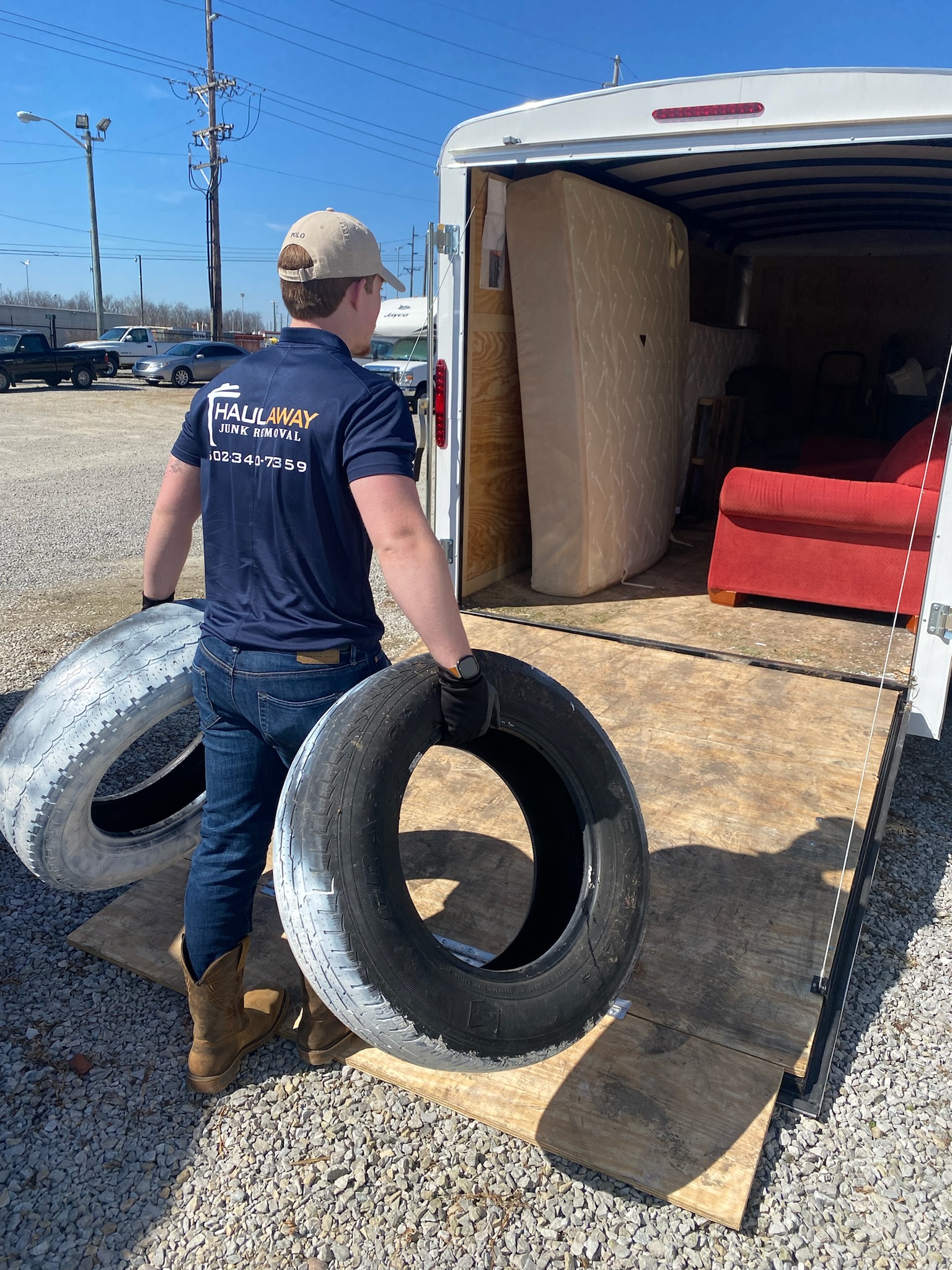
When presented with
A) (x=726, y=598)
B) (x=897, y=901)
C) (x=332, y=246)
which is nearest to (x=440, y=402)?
(x=726, y=598)

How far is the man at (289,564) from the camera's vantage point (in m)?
2.04

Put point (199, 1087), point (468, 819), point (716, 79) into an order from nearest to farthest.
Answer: point (199, 1087)
point (468, 819)
point (716, 79)

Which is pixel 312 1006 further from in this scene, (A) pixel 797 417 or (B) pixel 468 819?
(A) pixel 797 417

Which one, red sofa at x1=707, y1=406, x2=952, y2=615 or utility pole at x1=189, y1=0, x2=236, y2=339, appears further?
utility pole at x1=189, y1=0, x2=236, y2=339

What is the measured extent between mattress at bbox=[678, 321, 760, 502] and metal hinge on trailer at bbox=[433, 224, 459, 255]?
3.46 meters

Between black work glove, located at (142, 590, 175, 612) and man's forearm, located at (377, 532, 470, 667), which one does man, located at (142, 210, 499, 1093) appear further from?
black work glove, located at (142, 590, 175, 612)

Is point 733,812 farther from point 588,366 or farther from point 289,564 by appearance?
point 588,366

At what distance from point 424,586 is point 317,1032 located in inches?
53.8

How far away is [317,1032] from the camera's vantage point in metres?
2.53

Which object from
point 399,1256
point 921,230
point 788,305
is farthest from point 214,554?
point 788,305

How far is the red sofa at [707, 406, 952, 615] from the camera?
5.41 meters

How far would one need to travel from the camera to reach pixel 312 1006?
8.24 ft

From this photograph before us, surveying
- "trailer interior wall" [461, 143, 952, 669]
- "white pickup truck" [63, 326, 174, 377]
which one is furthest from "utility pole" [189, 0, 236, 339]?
"trailer interior wall" [461, 143, 952, 669]

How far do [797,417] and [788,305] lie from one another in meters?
1.42
